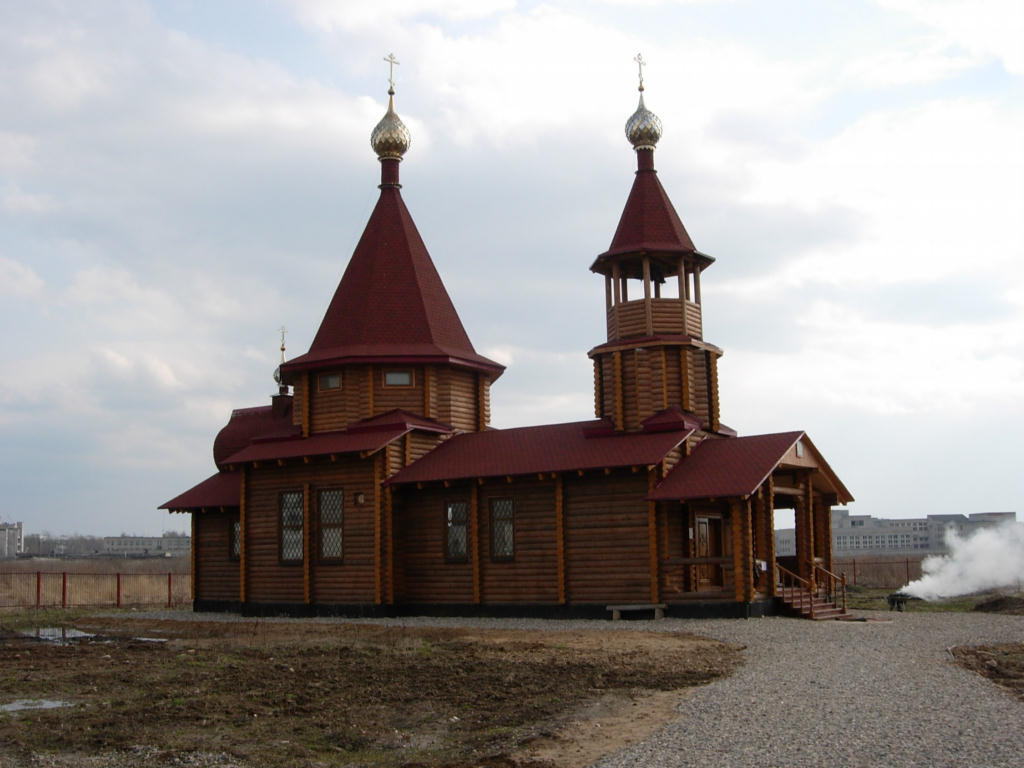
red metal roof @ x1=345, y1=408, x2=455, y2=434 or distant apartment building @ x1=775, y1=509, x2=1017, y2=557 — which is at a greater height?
red metal roof @ x1=345, y1=408, x2=455, y2=434

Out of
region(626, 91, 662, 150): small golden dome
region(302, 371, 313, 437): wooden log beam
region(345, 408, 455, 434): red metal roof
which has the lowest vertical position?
region(345, 408, 455, 434): red metal roof

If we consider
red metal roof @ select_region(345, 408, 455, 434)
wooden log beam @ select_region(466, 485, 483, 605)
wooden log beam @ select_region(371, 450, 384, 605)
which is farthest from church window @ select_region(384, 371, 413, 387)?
wooden log beam @ select_region(466, 485, 483, 605)

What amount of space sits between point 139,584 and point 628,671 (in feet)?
88.1

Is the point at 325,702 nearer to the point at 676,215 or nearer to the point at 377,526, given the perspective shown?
the point at 377,526

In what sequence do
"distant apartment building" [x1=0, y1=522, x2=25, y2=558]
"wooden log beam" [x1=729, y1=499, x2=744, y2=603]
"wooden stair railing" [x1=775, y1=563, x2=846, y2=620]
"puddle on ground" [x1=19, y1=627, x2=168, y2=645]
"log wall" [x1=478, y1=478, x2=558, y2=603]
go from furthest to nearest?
"distant apartment building" [x1=0, y1=522, x2=25, y2=558] → "log wall" [x1=478, y1=478, x2=558, y2=603] → "wooden stair railing" [x1=775, y1=563, x2=846, y2=620] → "wooden log beam" [x1=729, y1=499, x2=744, y2=603] → "puddle on ground" [x1=19, y1=627, x2=168, y2=645]

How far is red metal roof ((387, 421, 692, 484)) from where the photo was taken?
2014cm

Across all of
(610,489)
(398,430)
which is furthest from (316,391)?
(610,489)

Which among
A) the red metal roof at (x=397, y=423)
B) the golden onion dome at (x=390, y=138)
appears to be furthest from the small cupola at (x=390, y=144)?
the red metal roof at (x=397, y=423)

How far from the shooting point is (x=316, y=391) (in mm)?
24281

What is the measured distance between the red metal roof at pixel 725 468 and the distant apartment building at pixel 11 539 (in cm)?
15015

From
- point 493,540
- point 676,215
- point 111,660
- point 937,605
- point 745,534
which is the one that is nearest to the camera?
point 111,660

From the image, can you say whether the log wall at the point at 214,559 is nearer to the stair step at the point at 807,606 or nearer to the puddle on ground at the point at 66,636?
the puddle on ground at the point at 66,636

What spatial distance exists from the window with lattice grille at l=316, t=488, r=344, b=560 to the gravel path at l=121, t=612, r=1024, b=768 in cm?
1014

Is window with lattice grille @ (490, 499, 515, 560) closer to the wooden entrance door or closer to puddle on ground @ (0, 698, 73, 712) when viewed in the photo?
the wooden entrance door
